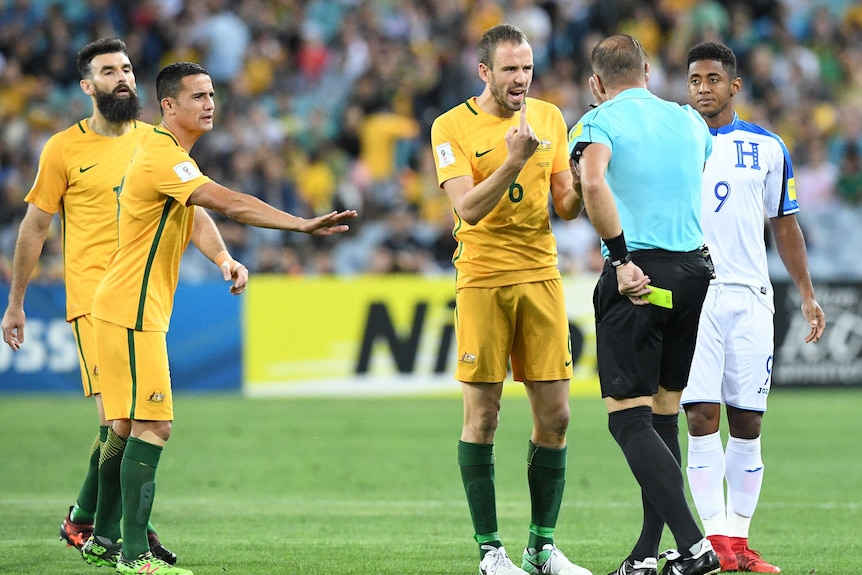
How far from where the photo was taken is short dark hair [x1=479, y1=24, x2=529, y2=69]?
21.7ft

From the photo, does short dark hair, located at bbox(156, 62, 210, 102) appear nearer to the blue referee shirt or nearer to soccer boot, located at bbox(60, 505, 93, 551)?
the blue referee shirt

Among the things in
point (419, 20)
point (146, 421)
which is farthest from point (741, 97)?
point (146, 421)

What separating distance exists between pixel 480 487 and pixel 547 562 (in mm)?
542

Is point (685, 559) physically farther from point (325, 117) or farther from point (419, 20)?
point (419, 20)

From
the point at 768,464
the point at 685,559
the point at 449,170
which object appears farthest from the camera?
the point at 768,464

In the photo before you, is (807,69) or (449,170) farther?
(807,69)

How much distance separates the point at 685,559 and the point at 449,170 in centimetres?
229

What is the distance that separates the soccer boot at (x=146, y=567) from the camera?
6.49 metres

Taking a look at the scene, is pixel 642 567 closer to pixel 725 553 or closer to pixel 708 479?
pixel 725 553

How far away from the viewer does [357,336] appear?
1725cm

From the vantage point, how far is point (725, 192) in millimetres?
7402

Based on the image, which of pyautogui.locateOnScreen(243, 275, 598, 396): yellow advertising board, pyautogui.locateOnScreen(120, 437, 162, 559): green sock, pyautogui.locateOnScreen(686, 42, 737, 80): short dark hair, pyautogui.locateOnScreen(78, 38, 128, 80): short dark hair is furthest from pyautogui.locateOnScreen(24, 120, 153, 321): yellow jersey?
pyautogui.locateOnScreen(243, 275, 598, 396): yellow advertising board

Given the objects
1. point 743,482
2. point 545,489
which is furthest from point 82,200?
point 743,482

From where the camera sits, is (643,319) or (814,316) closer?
(643,319)
